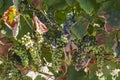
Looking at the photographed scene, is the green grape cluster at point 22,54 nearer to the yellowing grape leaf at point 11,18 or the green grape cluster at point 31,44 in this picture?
the green grape cluster at point 31,44

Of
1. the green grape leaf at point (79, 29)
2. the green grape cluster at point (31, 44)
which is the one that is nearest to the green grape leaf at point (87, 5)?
the green grape leaf at point (79, 29)

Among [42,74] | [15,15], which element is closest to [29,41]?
[15,15]

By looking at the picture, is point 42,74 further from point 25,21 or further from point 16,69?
point 25,21

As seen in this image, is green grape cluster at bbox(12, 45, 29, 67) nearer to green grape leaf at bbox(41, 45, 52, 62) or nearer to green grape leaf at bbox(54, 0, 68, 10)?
green grape leaf at bbox(41, 45, 52, 62)

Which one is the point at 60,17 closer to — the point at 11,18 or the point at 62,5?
the point at 62,5

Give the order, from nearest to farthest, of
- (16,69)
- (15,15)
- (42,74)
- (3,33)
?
(15,15) → (3,33) → (16,69) → (42,74)

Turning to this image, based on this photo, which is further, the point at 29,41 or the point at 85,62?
the point at 85,62

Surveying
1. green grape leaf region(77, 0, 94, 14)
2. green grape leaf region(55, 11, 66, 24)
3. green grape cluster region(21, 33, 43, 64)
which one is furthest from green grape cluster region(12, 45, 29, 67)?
green grape leaf region(77, 0, 94, 14)
